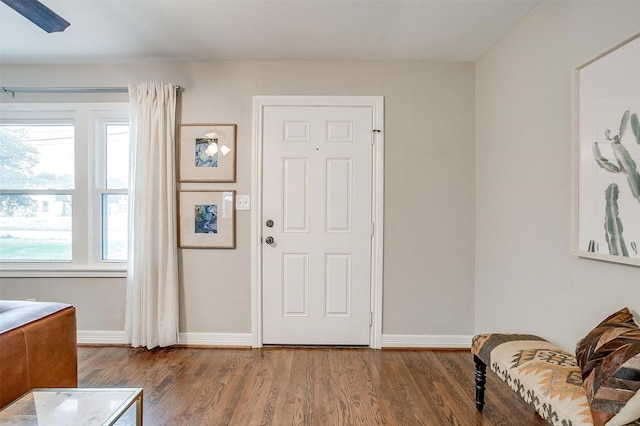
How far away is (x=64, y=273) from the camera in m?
2.88

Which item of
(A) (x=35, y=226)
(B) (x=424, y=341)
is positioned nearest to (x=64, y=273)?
(A) (x=35, y=226)

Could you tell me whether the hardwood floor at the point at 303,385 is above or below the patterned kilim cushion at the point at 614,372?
below

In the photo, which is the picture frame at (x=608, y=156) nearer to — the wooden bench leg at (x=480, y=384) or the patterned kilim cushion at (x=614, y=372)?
the patterned kilim cushion at (x=614, y=372)

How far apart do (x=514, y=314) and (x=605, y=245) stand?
3.00ft

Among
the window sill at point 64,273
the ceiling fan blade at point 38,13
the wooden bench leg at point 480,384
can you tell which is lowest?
the wooden bench leg at point 480,384

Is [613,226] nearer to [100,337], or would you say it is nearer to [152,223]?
[152,223]

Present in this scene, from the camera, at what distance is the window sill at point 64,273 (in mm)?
2873

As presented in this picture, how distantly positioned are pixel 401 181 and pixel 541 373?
5.55 ft

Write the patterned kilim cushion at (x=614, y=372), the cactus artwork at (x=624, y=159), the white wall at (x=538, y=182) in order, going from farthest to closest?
1. the white wall at (x=538, y=182)
2. the cactus artwork at (x=624, y=159)
3. the patterned kilim cushion at (x=614, y=372)

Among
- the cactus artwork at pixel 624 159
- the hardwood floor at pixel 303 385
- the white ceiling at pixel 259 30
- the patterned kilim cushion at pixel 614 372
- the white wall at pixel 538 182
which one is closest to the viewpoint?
the patterned kilim cushion at pixel 614 372

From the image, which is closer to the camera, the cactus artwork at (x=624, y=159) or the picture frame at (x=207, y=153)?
the cactus artwork at (x=624, y=159)

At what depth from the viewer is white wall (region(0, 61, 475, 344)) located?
9.13ft

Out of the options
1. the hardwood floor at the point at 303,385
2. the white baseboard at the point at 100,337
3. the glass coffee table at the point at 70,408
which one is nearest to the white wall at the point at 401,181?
the hardwood floor at the point at 303,385

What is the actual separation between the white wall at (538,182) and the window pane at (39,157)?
11.8ft
